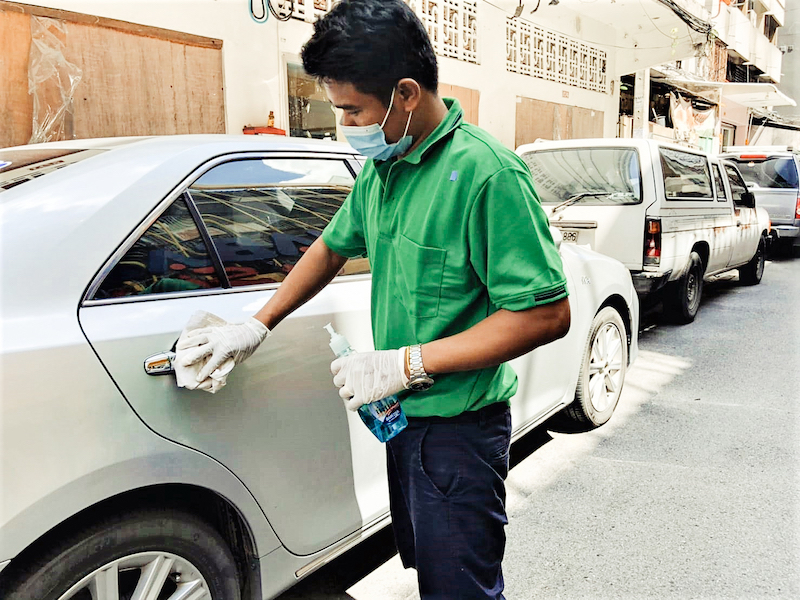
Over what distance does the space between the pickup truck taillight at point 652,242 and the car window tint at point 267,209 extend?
3.89 metres

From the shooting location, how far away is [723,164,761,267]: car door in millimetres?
7879

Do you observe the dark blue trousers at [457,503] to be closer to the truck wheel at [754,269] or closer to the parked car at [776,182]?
the truck wheel at [754,269]

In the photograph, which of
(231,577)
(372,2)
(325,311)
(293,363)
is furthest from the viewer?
(325,311)

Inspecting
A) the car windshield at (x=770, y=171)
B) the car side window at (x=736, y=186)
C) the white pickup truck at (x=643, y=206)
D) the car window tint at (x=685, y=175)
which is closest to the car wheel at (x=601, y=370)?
the white pickup truck at (x=643, y=206)

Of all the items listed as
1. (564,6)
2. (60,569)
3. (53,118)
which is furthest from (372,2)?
(564,6)

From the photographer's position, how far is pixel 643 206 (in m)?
5.61

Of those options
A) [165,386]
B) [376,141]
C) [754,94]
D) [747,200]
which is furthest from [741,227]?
[754,94]

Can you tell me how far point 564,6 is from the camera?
12.7m

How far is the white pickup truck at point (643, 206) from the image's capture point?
5.62 meters

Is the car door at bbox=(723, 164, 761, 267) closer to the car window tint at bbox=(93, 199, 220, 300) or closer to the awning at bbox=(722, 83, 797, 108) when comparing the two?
the car window tint at bbox=(93, 199, 220, 300)

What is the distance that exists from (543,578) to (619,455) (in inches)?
50.8

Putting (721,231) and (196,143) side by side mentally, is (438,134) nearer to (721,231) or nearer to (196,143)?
(196,143)

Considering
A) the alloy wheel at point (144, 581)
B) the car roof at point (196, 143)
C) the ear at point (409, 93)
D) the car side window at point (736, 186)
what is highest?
the ear at point (409, 93)

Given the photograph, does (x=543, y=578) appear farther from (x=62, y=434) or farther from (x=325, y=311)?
(x=62, y=434)
